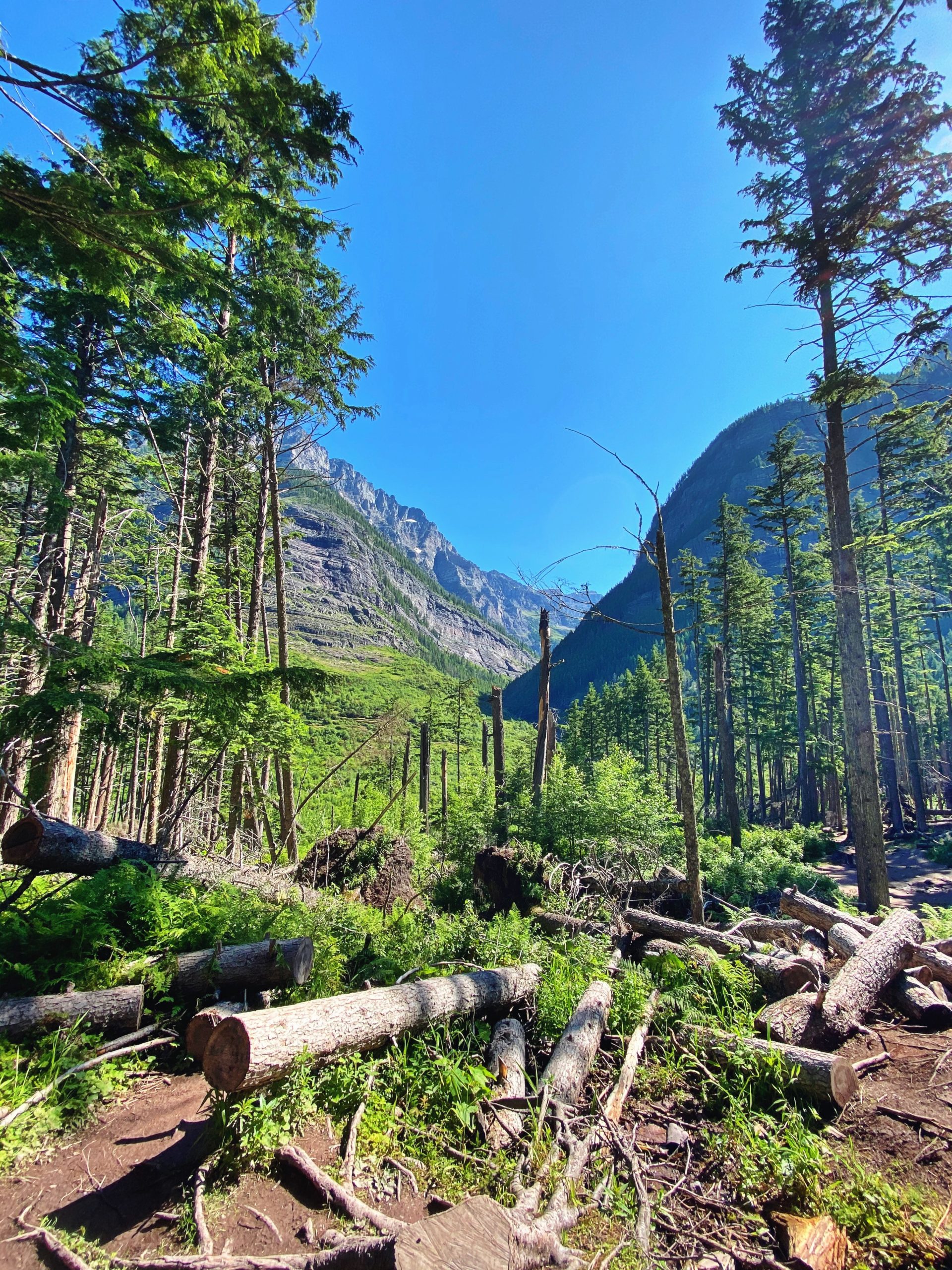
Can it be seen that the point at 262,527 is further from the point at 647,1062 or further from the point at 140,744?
the point at 140,744

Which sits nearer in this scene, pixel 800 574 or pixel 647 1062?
pixel 647 1062

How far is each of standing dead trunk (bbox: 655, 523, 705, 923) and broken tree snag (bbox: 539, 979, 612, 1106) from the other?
7.24 ft

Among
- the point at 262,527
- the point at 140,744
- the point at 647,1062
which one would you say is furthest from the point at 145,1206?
the point at 140,744

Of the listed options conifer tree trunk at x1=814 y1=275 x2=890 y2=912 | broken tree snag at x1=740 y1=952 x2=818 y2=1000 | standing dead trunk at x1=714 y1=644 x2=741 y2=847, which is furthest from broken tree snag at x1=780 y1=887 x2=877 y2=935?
standing dead trunk at x1=714 y1=644 x2=741 y2=847

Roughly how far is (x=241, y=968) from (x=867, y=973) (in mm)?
5883

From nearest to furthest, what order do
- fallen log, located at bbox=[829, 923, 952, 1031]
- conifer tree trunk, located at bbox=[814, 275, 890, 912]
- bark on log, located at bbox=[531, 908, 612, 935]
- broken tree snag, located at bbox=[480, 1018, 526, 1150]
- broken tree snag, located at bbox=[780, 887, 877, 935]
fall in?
broken tree snag, located at bbox=[480, 1018, 526, 1150] < fallen log, located at bbox=[829, 923, 952, 1031] < broken tree snag, located at bbox=[780, 887, 877, 935] < bark on log, located at bbox=[531, 908, 612, 935] < conifer tree trunk, located at bbox=[814, 275, 890, 912]

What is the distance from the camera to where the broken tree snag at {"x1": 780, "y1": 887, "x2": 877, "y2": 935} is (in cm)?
712

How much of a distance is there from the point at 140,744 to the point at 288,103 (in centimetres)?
2162

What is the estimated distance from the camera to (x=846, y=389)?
998cm

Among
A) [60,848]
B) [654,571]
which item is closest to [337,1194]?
[60,848]

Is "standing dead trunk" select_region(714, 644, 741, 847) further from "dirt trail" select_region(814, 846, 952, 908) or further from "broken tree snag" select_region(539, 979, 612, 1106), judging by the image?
"broken tree snag" select_region(539, 979, 612, 1106)

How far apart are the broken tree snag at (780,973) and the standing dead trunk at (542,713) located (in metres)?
9.69

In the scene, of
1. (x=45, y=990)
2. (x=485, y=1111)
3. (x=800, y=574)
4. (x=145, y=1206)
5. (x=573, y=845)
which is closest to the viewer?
(x=145, y=1206)

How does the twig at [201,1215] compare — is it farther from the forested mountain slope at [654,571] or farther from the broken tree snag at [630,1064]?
the forested mountain slope at [654,571]
